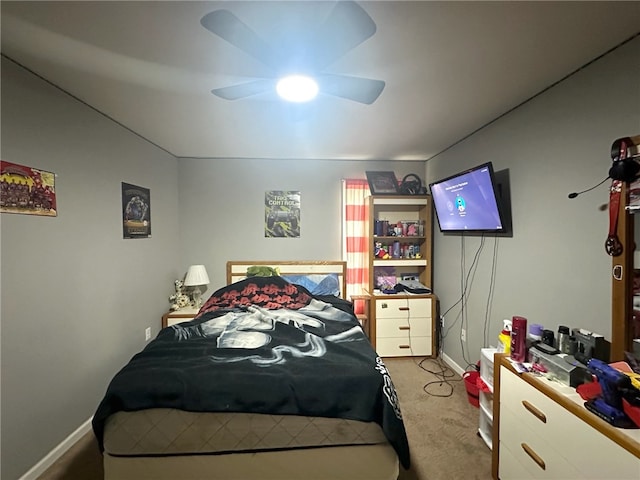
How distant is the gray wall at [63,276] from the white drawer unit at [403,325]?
258cm

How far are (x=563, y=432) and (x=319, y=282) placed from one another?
8.89ft

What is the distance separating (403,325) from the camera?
3.53 metres

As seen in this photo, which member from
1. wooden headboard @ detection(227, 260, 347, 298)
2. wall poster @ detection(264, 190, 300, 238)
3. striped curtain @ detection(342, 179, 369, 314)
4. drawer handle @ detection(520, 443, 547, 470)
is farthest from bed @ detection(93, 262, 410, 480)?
wall poster @ detection(264, 190, 300, 238)

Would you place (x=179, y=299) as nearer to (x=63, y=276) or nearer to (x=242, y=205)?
(x=242, y=205)

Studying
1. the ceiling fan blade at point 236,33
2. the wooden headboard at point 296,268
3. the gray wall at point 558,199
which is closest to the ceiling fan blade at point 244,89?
the ceiling fan blade at point 236,33

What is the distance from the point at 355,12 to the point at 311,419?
1.95m

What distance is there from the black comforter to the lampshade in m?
1.38

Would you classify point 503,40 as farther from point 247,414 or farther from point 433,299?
point 433,299

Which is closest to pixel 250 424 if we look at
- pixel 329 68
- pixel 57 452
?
pixel 57 452

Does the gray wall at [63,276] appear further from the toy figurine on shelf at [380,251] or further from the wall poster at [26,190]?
the toy figurine on shelf at [380,251]

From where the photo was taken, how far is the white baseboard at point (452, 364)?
3.13 metres

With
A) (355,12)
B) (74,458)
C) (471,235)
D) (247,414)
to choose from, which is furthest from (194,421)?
(471,235)

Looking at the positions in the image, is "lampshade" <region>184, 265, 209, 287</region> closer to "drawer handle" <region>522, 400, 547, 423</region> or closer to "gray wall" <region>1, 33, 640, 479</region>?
"gray wall" <region>1, 33, 640, 479</region>

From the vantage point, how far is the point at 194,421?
152 cm
